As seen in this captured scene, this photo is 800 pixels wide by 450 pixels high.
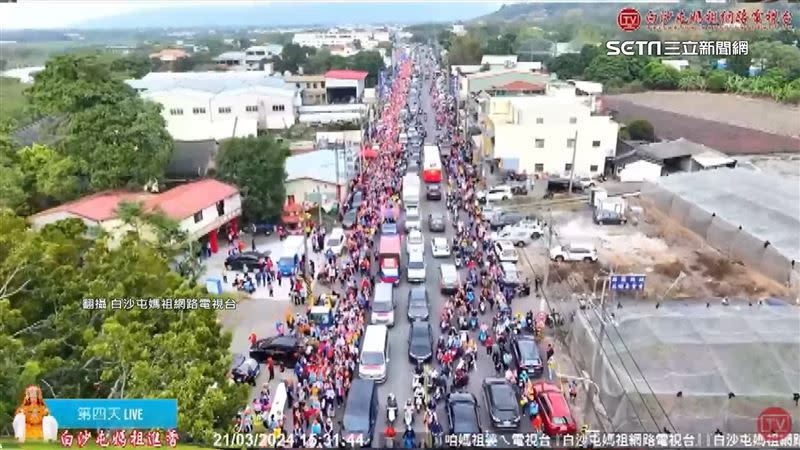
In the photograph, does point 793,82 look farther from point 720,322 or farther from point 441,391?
point 441,391

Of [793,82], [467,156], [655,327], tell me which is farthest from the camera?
[793,82]

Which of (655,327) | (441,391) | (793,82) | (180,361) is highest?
(793,82)

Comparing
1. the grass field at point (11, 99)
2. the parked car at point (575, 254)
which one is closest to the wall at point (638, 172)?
the parked car at point (575, 254)

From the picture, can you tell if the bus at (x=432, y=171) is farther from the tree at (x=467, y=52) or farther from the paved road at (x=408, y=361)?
the tree at (x=467, y=52)

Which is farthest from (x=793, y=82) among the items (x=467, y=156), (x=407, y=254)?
(x=407, y=254)

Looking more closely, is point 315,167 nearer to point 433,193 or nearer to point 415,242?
point 433,193

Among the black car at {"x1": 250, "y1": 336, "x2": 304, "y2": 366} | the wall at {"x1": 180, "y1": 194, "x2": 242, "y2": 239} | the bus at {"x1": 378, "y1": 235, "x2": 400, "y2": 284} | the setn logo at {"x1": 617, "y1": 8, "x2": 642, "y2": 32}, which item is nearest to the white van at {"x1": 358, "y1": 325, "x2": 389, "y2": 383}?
the black car at {"x1": 250, "y1": 336, "x2": 304, "y2": 366}

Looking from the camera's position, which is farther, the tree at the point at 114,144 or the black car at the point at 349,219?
the black car at the point at 349,219
